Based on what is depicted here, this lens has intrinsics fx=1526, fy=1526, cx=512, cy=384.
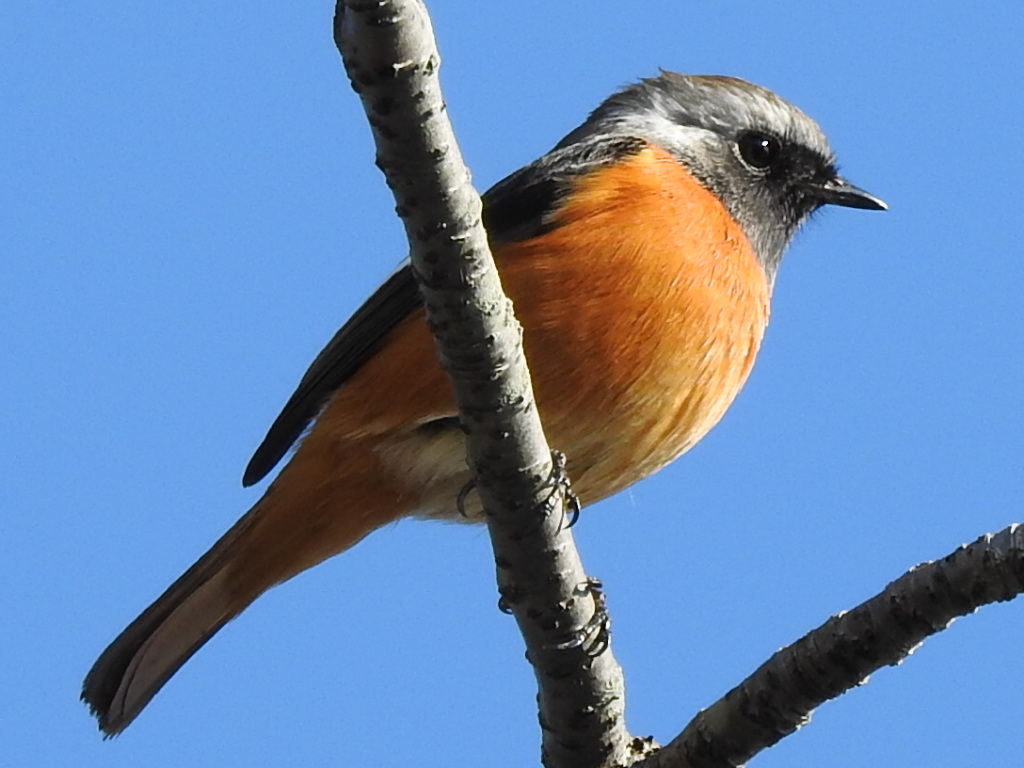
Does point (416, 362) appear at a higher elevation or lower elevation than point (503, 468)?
higher

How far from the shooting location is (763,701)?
12.8 ft

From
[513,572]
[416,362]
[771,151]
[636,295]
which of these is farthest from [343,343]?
[771,151]

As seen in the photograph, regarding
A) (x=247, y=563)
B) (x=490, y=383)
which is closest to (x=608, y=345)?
(x=490, y=383)

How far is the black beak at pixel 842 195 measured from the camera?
671cm

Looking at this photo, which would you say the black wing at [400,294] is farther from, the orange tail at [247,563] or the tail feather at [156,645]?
the tail feather at [156,645]

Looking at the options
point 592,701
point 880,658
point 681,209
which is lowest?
point 880,658

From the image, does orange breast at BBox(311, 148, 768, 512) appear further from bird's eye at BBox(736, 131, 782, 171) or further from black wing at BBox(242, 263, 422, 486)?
bird's eye at BBox(736, 131, 782, 171)

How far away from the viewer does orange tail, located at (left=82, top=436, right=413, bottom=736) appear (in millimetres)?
5387

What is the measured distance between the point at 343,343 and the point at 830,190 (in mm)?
2458

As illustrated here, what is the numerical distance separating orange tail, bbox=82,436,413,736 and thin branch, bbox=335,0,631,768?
122 centimetres

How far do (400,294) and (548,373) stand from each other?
69 centimetres

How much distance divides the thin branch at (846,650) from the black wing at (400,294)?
190 centimetres

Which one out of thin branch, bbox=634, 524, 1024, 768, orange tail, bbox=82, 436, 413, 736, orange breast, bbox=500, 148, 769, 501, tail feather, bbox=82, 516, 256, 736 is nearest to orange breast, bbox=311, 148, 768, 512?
orange breast, bbox=500, 148, 769, 501

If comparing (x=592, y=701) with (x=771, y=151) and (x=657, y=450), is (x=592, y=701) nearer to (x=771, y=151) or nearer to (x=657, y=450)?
(x=657, y=450)
